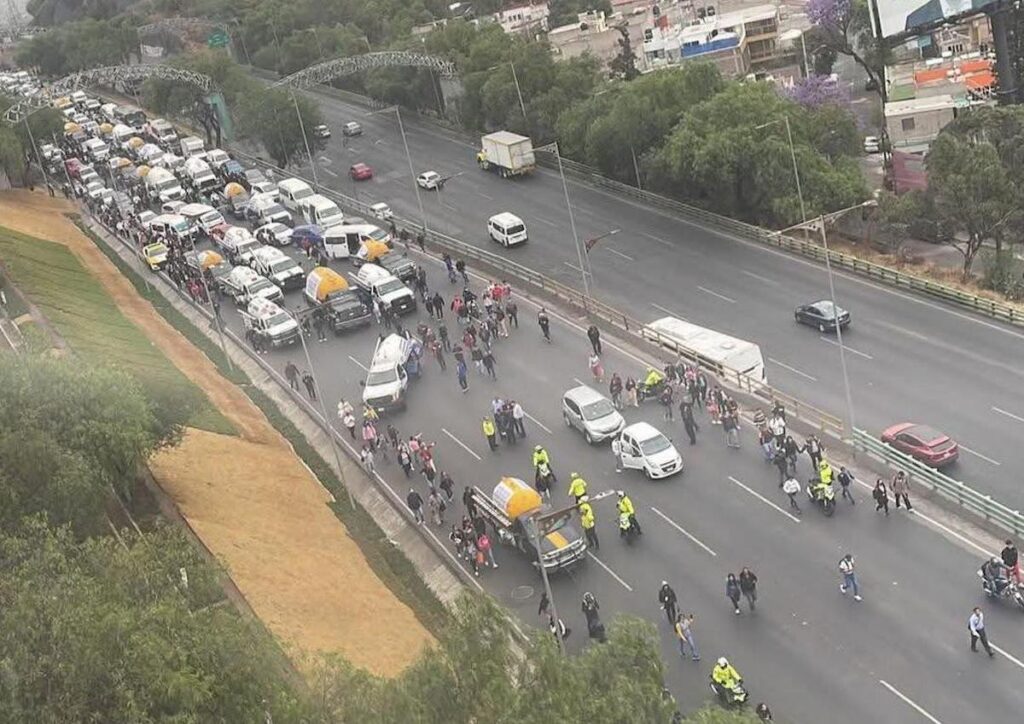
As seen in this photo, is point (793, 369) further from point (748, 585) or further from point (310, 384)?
point (310, 384)

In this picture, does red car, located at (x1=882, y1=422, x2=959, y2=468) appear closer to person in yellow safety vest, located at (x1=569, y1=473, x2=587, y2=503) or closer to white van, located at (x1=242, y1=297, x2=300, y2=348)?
person in yellow safety vest, located at (x1=569, y1=473, x2=587, y2=503)

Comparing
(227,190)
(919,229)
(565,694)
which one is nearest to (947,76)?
(919,229)

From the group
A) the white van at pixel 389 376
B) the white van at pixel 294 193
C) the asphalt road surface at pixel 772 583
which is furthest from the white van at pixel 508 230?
the asphalt road surface at pixel 772 583

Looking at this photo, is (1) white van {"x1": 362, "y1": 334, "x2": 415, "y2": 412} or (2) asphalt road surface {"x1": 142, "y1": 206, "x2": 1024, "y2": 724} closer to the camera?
(2) asphalt road surface {"x1": 142, "y1": 206, "x2": 1024, "y2": 724}

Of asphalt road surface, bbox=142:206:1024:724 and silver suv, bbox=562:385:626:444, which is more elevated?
silver suv, bbox=562:385:626:444

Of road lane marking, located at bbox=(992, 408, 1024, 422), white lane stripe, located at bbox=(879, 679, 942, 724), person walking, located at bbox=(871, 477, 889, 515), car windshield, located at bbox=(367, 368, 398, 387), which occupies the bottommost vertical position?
white lane stripe, located at bbox=(879, 679, 942, 724)

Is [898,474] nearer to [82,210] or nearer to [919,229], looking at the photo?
[919,229]

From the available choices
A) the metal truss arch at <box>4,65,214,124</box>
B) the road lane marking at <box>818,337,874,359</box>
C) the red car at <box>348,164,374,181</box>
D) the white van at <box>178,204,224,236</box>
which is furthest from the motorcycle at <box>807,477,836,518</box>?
the metal truss arch at <box>4,65,214,124</box>

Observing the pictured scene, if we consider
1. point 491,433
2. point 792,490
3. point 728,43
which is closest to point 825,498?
point 792,490
